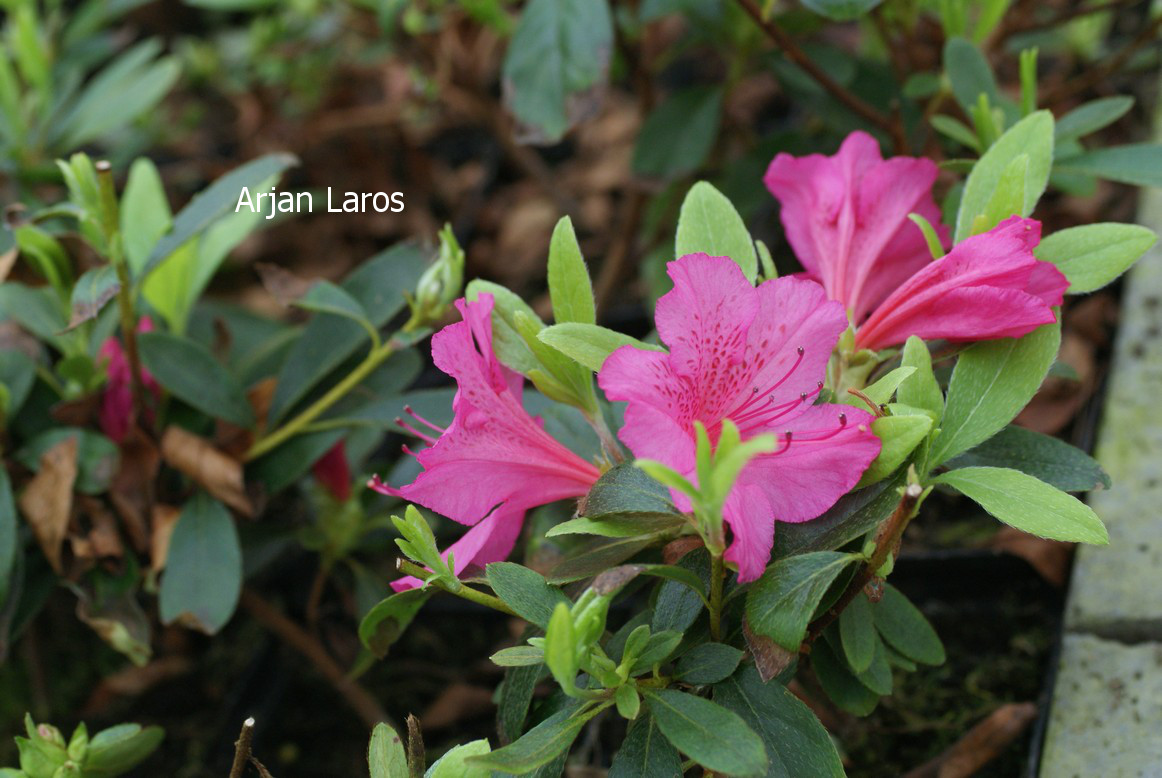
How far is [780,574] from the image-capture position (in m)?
0.75

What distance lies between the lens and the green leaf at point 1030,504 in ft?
2.31

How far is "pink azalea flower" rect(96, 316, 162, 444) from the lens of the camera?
1.26 m

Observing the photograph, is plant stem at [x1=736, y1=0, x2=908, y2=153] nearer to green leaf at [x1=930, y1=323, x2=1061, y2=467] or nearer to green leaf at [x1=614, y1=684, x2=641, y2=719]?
green leaf at [x1=930, y1=323, x2=1061, y2=467]

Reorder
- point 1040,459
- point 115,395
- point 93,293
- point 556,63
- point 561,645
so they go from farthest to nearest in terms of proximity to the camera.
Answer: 1. point 556,63
2. point 115,395
3. point 93,293
4. point 1040,459
5. point 561,645

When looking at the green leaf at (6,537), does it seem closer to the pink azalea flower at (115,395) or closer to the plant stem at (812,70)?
the pink azalea flower at (115,395)

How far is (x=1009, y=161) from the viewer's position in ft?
2.95

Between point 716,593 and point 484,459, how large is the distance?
196 millimetres

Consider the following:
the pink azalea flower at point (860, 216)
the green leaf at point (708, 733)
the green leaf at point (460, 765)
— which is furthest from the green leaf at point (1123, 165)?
the green leaf at point (460, 765)

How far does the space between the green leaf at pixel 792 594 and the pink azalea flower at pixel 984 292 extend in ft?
0.69

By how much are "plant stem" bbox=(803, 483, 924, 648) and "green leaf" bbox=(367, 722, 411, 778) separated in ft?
1.08

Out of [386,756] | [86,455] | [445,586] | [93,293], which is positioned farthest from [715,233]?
[86,455]

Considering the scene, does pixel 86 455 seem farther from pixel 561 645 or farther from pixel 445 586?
pixel 561 645

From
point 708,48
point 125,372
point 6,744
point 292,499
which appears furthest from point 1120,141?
point 6,744

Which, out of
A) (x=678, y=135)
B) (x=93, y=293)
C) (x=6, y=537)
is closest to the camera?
(x=93, y=293)
